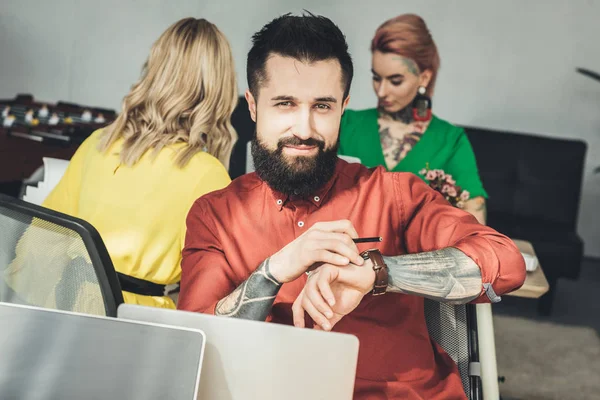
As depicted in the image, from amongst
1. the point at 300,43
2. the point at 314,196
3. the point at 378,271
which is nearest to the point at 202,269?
the point at 314,196

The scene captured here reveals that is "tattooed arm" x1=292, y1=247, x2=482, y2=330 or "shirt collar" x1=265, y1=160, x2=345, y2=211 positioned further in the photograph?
"shirt collar" x1=265, y1=160, x2=345, y2=211

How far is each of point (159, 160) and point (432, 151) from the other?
1.28 m

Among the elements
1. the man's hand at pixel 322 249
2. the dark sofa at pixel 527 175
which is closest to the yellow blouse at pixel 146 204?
the man's hand at pixel 322 249

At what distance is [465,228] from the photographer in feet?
4.79

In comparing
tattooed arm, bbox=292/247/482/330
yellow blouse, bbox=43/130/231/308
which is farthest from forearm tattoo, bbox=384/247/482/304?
yellow blouse, bbox=43/130/231/308

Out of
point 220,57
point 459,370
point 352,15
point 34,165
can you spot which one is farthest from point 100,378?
point 352,15

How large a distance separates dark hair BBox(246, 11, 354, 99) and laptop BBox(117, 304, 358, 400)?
74cm

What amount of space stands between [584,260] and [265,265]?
459 centimetres

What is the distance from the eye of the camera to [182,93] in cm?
207

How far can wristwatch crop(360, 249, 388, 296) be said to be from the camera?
130 cm

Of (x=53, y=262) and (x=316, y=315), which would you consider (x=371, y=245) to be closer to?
(x=316, y=315)

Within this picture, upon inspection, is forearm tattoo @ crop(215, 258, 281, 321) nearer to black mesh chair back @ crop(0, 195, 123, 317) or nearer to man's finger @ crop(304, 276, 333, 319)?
man's finger @ crop(304, 276, 333, 319)

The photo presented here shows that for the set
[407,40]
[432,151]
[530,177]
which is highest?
[407,40]

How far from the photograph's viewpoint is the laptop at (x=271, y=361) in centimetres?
97
